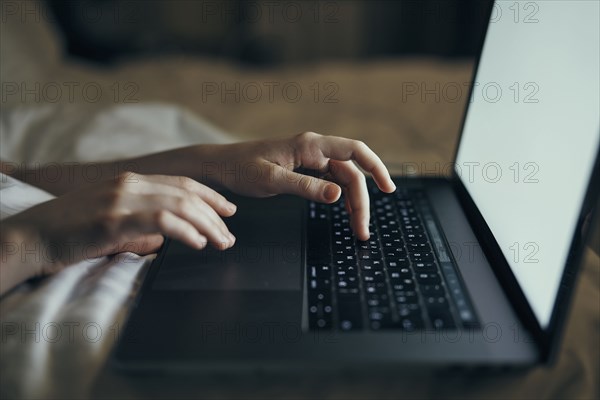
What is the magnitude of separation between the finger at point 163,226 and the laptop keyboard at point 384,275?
13 cm

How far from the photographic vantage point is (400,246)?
2.20 ft

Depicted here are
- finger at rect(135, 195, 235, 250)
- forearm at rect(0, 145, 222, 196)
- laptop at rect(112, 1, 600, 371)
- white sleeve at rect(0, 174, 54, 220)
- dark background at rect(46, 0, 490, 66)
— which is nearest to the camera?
laptop at rect(112, 1, 600, 371)

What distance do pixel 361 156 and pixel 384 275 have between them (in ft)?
0.58

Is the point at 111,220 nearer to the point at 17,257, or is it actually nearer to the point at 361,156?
the point at 17,257

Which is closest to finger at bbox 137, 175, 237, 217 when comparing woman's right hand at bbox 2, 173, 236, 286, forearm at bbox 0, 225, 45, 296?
woman's right hand at bbox 2, 173, 236, 286

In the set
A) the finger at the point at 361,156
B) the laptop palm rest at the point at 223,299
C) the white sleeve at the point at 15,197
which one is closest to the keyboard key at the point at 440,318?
the laptop palm rest at the point at 223,299

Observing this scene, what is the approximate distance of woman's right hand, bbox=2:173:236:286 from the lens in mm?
555

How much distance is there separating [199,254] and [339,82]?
3.15 feet

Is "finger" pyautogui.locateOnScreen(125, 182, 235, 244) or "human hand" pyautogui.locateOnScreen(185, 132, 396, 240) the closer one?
"finger" pyautogui.locateOnScreen(125, 182, 235, 244)

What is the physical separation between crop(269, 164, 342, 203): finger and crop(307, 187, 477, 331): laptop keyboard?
5 centimetres

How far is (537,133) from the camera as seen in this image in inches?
23.1

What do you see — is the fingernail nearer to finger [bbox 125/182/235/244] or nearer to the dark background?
finger [bbox 125/182/235/244]

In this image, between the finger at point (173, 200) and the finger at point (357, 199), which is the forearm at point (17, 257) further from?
the finger at point (357, 199)

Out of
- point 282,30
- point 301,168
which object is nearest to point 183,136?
point 301,168
